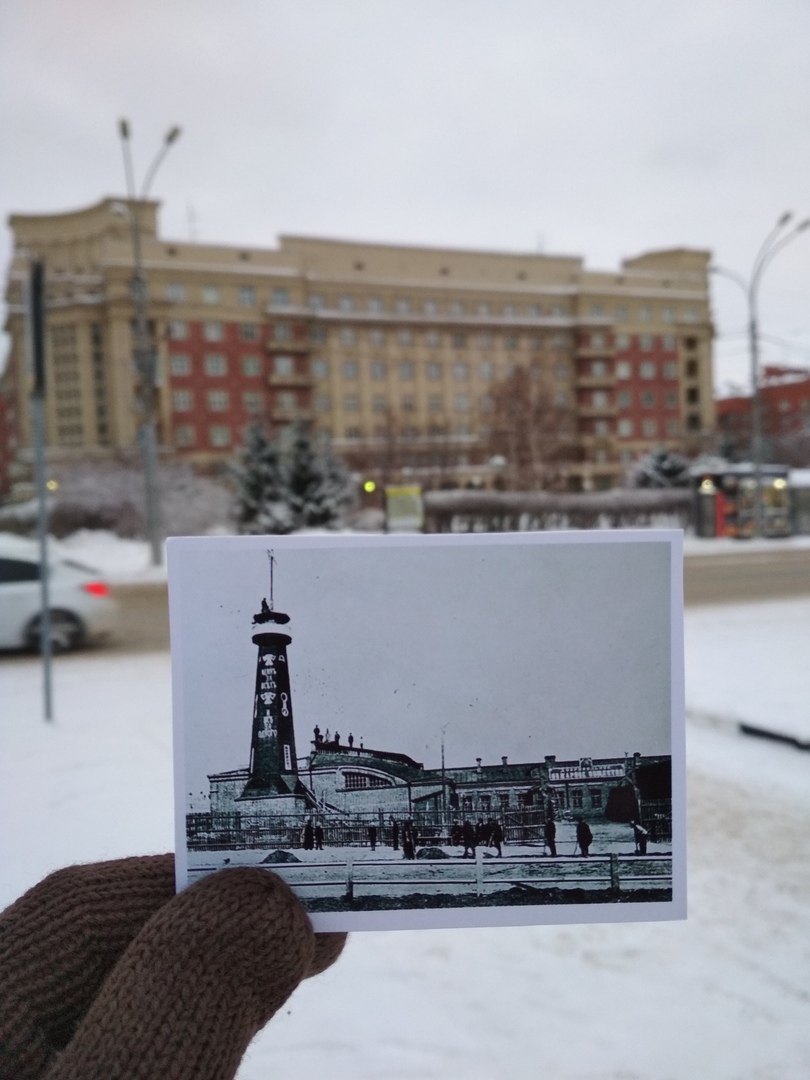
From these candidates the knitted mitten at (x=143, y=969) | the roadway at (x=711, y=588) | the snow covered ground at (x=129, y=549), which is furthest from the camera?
the snow covered ground at (x=129, y=549)

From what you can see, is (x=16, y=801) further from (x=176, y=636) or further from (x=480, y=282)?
(x=480, y=282)

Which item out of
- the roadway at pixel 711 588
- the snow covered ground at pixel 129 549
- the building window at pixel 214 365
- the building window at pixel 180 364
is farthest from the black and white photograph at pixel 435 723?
the building window at pixel 180 364

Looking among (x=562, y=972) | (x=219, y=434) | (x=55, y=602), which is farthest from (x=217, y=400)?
(x=562, y=972)

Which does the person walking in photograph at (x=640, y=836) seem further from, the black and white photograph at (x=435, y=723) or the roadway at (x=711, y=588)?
the roadway at (x=711, y=588)

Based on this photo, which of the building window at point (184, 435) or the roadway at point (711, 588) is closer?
the roadway at point (711, 588)

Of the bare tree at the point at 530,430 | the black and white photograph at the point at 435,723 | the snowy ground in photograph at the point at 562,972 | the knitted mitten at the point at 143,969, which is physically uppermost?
the bare tree at the point at 530,430

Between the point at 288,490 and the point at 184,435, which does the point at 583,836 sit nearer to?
the point at 288,490
